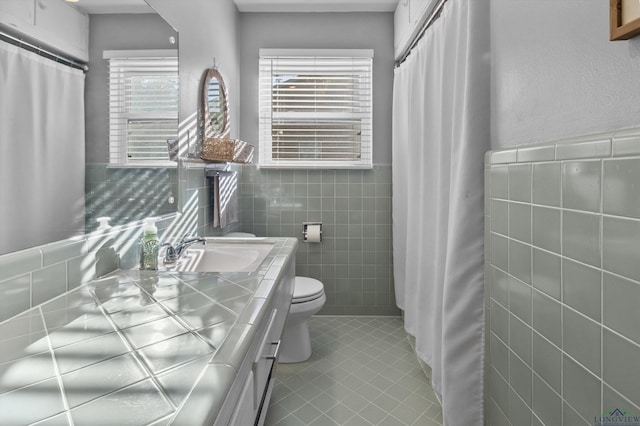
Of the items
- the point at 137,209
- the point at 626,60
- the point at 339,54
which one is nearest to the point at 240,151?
the point at 137,209

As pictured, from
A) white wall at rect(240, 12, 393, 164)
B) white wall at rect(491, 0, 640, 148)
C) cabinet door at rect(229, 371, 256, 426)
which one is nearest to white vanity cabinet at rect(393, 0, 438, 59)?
white wall at rect(240, 12, 393, 164)

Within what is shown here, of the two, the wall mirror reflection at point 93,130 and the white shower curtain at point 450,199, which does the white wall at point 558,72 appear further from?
the wall mirror reflection at point 93,130

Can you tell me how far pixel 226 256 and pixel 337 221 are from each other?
144 cm

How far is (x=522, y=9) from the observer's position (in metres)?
1.17

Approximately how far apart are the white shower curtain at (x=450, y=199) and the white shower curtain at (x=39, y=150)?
1.31m

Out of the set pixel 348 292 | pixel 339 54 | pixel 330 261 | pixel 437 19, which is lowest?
pixel 348 292

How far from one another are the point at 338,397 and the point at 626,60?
6.11 feet

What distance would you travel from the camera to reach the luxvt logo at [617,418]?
2.33 feet

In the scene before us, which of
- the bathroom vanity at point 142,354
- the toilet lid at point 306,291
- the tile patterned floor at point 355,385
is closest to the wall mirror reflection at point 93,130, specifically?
the bathroom vanity at point 142,354

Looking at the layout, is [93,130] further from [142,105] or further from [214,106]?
[214,106]

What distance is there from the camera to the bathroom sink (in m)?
1.64

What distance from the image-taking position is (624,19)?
0.73 m

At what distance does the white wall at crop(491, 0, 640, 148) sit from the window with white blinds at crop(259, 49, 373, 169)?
1694mm

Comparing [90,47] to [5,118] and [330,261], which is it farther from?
[330,261]
